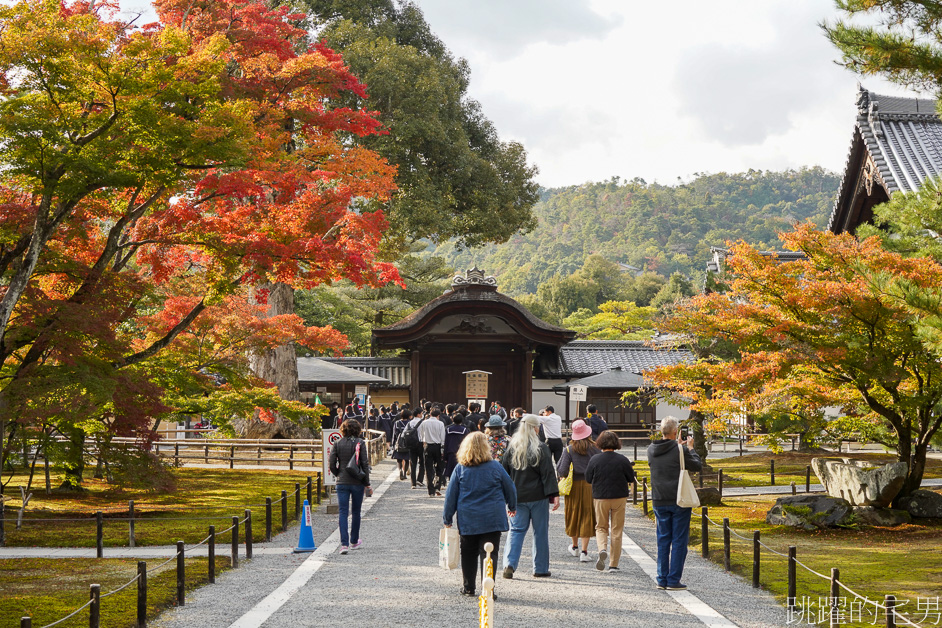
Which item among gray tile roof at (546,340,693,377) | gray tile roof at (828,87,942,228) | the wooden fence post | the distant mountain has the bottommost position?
the wooden fence post

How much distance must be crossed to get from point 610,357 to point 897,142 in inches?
635

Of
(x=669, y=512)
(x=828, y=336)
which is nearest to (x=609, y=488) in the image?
(x=669, y=512)

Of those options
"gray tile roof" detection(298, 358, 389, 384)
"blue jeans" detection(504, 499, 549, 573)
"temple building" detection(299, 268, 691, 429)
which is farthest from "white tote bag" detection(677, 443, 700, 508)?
"temple building" detection(299, 268, 691, 429)

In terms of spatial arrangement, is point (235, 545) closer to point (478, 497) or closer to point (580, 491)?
point (478, 497)

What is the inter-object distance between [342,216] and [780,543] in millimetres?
9456

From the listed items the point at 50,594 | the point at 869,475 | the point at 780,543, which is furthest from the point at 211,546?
the point at 869,475

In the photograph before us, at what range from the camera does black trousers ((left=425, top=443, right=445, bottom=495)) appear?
15.4m

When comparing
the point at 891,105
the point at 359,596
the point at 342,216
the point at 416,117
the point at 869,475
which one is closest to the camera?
the point at 359,596

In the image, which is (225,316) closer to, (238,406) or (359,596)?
(238,406)

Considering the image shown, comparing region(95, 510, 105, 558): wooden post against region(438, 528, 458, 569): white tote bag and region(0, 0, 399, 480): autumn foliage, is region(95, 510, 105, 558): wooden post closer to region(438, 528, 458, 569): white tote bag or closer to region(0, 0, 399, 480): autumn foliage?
region(0, 0, 399, 480): autumn foliage

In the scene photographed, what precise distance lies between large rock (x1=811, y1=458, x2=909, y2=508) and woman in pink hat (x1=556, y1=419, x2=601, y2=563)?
211 inches

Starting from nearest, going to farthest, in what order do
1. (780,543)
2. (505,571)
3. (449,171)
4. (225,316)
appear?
(505,571)
(780,543)
(225,316)
(449,171)

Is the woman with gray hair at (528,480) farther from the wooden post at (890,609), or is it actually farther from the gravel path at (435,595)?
the wooden post at (890,609)

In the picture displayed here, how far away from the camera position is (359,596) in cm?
773
